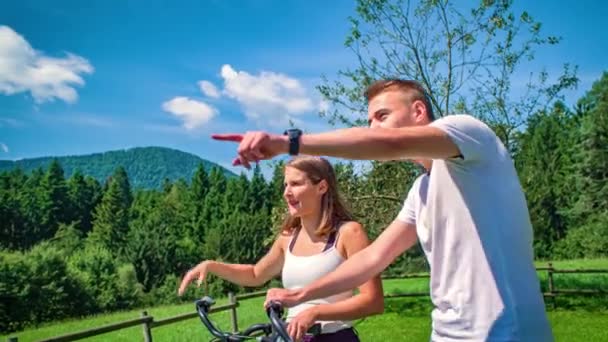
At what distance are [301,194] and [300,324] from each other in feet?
3.79

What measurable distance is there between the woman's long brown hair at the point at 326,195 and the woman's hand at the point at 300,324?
95 cm

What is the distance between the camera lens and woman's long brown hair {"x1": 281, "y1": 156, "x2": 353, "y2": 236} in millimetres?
3212

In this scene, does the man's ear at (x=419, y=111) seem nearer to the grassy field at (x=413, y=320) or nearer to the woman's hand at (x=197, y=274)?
the woman's hand at (x=197, y=274)

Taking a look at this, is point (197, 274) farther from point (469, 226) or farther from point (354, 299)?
point (469, 226)

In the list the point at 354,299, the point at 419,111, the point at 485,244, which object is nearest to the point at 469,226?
the point at 485,244

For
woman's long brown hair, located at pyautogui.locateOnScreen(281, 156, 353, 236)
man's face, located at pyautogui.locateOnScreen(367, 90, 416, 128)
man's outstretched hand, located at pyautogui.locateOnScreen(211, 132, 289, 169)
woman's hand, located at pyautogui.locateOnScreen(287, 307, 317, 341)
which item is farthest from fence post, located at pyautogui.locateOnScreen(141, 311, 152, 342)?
man's outstretched hand, located at pyautogui.locateOnScreen(211, 132, 289, 169)

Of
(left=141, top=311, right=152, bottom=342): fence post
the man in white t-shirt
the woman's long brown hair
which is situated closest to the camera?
the man in white t-shirt

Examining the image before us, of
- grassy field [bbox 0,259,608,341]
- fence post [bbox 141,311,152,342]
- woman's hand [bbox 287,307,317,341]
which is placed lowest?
grassy field [bbox 0,259,608,341]

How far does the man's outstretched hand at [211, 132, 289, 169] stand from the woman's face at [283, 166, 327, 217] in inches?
63.9

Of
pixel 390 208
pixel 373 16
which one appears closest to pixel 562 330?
pixel 390 208

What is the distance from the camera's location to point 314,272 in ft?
9.94

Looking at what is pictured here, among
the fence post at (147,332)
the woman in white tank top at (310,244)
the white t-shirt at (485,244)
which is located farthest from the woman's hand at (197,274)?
the fence post at (147,332)

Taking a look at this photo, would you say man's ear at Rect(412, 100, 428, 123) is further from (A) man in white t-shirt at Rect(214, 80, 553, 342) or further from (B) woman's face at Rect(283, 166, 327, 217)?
(B) woman's face at Rect(283, 166, 327, 217)

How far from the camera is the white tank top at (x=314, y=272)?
9.77 feet
